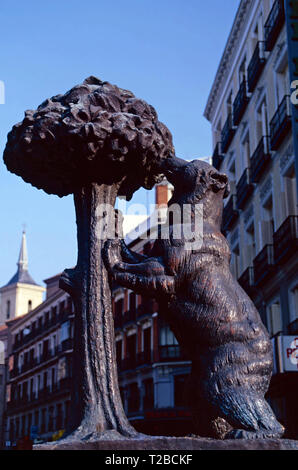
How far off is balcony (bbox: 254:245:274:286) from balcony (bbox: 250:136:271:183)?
287cm

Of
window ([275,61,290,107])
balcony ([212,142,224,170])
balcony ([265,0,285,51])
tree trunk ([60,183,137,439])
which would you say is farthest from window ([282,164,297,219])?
tree trunk ([60,183,137,439])

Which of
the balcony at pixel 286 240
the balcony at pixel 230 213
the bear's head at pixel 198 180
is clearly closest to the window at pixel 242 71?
the balcony at pixel 230 213

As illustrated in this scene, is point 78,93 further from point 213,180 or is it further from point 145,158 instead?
point 213,180

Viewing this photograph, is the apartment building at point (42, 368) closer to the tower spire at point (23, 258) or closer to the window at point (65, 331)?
the window at point (65, 331)

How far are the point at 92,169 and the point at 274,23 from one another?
16875 mm

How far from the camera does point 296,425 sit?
16.1 meters

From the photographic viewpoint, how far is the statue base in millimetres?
3090

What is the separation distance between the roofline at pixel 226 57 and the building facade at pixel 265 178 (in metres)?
A: 0.05

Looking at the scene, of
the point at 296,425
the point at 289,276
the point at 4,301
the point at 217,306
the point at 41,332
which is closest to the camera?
the point at 217,306

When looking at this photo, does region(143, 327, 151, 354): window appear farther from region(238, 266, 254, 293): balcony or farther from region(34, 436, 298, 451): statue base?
region(34, 436, 298, 451): statue base

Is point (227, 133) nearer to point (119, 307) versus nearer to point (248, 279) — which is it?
point (248, 279)

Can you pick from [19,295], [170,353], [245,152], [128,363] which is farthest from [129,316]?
[19,295]
